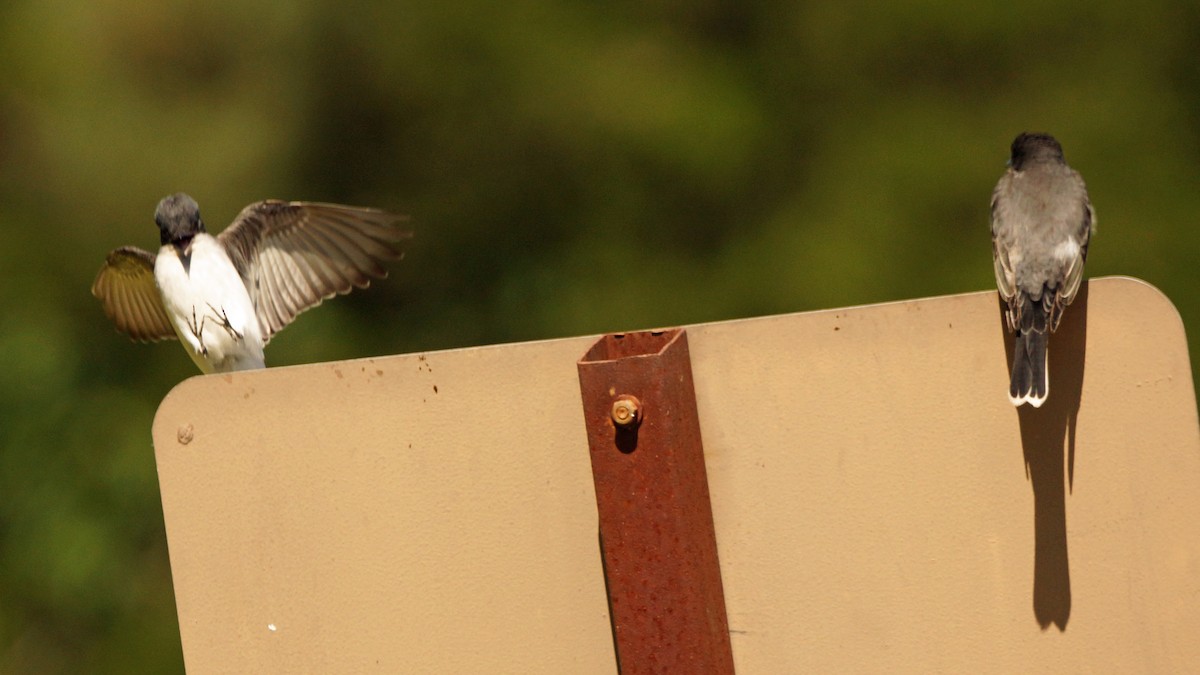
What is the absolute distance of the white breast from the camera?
4.55 meters

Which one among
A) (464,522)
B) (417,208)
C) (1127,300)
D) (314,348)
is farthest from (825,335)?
(417,208)

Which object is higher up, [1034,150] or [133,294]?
[133,294]

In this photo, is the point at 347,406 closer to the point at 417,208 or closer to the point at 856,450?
the point at 856,450

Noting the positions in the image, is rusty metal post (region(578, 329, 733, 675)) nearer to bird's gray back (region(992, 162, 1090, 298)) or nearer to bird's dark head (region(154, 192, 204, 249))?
bird's gray back (region(992, 162, 1090, 298))

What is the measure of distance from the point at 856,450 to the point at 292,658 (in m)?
1.04

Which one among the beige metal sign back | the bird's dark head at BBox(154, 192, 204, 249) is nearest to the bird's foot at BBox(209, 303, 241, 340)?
the bird's dark head at BBox(154, 192, 204, 249)

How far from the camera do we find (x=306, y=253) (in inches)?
216

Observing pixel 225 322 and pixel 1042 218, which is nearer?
pixel 1042 218

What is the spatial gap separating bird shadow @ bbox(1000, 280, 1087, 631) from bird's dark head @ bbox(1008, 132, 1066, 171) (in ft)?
5.84

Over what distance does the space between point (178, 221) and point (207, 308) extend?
0.40m

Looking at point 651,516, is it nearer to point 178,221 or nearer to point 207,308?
point 207,308

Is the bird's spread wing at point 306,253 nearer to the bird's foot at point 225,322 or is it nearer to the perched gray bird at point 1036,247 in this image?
the bird's foot at point 225,322

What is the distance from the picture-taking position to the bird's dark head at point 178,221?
4715mm

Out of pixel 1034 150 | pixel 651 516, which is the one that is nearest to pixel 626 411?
pixel 651 516
